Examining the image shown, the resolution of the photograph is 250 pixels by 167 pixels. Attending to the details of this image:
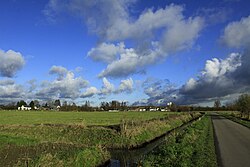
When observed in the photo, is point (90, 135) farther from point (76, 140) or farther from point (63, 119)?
point (63, 119)

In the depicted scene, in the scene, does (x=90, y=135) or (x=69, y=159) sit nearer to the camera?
(x=69, y=159)

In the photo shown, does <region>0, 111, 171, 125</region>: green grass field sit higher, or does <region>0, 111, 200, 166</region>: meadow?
<region>0, 111, 171, 125</region>: green grass field

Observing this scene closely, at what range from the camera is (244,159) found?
61.1 feet

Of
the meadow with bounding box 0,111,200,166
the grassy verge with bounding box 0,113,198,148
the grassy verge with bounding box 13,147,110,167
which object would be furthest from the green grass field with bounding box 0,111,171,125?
the grassy verge with bounding box 13,147,110,167

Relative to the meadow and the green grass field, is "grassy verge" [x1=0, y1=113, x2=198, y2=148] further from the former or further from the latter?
the green grass field

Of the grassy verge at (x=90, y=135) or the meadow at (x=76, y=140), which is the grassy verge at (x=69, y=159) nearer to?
Result: the meadow at (x=76, y=140)

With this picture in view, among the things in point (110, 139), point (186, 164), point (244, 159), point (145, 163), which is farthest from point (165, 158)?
point (110, 139)

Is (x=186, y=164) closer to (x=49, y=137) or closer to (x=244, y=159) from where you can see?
(x=244, y=159)

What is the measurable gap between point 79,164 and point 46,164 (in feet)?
12.2

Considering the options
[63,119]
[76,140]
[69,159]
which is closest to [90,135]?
[76,140]

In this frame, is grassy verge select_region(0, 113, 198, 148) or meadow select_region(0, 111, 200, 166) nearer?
meadow select_region(0, 111, 200, 166)

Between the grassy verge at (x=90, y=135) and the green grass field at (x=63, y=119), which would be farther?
the green grass field at (x=63, y=119)

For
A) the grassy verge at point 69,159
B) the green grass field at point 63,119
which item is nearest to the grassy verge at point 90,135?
the grassy verge at point 69,159

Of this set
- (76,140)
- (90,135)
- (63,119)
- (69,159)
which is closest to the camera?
(69,159)
